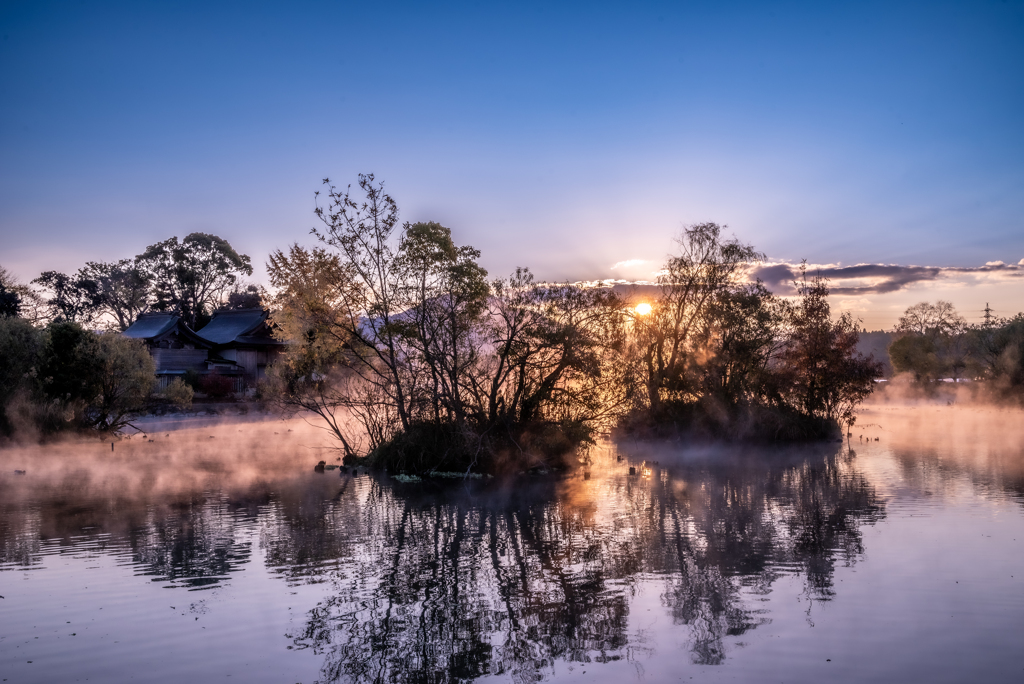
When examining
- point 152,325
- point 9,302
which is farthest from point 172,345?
point 9,302

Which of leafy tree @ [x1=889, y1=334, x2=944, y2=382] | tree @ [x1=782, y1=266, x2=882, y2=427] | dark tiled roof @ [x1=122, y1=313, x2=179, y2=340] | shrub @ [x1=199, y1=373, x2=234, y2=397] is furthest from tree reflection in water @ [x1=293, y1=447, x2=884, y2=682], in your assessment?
leafy tree @ [x1=889, y1=334, x2=944, y2=382]

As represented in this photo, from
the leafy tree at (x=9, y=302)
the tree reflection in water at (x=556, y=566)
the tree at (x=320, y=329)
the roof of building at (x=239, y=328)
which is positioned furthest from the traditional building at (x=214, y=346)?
the tree reflection in water at (x=556, y=566)

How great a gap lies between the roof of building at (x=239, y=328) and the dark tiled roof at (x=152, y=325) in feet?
8.85

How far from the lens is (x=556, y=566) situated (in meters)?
10.8

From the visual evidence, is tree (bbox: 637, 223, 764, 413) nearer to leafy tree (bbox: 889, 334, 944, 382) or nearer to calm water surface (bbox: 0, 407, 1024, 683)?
calm water surface (bbox: 0, 407, 1024, 683)

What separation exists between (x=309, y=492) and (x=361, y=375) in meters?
4.69

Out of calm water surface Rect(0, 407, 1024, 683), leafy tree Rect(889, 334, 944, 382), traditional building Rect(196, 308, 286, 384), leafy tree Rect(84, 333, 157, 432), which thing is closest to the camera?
calm water surface Rect(0, 407, 1024, 683)

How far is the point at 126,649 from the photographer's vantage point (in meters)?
7.62

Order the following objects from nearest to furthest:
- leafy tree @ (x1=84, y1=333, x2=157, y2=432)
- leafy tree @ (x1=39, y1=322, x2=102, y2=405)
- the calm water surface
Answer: the calm water surface, leafy tree @ (x1=39, y1=322, x2=102, y2=405), leafy tree @ (x1=84, y1=333, x2=157, y2=432)

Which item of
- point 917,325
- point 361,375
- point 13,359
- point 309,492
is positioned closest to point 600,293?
point 361,375

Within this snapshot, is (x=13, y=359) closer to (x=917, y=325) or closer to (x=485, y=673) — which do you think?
(x=485, y=673)

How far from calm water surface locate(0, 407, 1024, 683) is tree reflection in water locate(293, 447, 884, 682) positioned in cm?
4

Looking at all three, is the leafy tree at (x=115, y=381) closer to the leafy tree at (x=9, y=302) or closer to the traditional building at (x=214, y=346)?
the leafy tree at (x=9, y=302)

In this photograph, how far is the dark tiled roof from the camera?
55.2 m
